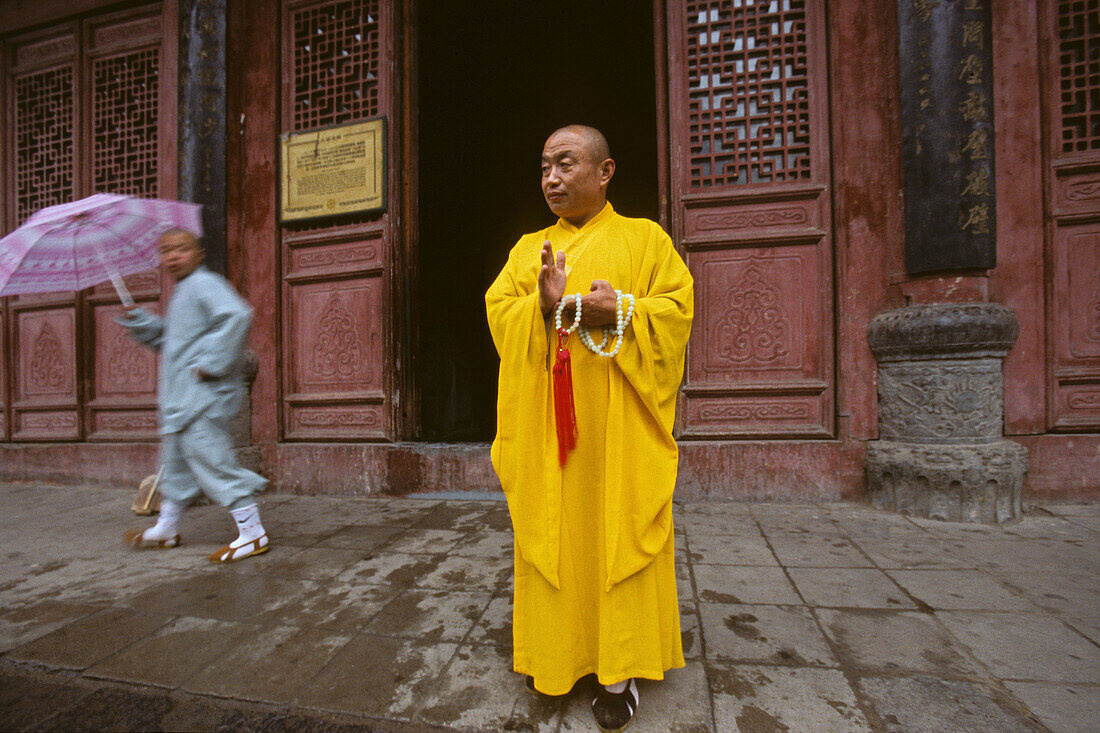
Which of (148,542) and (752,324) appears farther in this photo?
(752,324)

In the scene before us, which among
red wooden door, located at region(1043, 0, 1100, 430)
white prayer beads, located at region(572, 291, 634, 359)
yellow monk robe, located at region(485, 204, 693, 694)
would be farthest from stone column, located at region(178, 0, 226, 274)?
red wooden door, located at region(1043, 0, 1100, 430)

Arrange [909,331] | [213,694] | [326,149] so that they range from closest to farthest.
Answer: [213,694], [909,331], [326,149]

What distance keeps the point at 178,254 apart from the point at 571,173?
269 centimetres

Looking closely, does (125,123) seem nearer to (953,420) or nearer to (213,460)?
(213,460)

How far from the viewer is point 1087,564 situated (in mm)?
2533

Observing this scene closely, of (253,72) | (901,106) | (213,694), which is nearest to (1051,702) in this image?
(213,694)

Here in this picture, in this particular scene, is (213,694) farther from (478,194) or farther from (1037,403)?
(478,194)

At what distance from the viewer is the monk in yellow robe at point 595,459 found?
1499 millimetres

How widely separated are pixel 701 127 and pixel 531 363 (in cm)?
326

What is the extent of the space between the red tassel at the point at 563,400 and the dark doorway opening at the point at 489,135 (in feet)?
10.6

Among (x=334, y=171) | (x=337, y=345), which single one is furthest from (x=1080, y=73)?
(x=337, y=345)

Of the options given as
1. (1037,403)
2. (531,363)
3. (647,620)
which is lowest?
(647,620)

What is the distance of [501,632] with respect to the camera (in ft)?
6.53

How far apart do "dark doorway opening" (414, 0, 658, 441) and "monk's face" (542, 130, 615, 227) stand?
3111 mm
